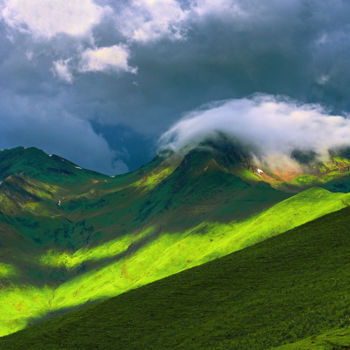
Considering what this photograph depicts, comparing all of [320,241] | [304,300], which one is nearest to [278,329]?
[304,300]

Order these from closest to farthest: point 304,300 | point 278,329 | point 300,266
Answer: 1. point 278,329
2. point 304,300
3. point 300,266

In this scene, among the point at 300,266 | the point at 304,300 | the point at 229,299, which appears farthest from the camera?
the point at 300,266

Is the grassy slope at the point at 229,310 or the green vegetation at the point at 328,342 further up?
the grassy slope at the point at 229,310

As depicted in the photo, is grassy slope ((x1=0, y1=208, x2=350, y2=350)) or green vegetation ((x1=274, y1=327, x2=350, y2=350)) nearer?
green vegetation ((x1=274, y1=327, x2=350, y2=350))

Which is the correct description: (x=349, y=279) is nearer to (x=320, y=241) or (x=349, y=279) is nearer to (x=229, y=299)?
(x=229, y=299)

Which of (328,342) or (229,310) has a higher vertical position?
(229,310)

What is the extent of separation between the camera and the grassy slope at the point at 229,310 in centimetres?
11744

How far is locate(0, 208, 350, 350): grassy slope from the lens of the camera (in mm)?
117438

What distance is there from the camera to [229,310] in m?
146

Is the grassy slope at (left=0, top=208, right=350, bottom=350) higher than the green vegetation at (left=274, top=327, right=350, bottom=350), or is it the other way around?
the grassy slope at (left=0, top=208, right=350, bottom=350)

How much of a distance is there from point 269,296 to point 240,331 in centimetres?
2908

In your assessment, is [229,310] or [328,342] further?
[229,310]

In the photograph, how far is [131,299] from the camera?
597 feet

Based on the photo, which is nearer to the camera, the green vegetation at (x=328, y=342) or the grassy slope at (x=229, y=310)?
the green vegetation at (x=328, y=342)
